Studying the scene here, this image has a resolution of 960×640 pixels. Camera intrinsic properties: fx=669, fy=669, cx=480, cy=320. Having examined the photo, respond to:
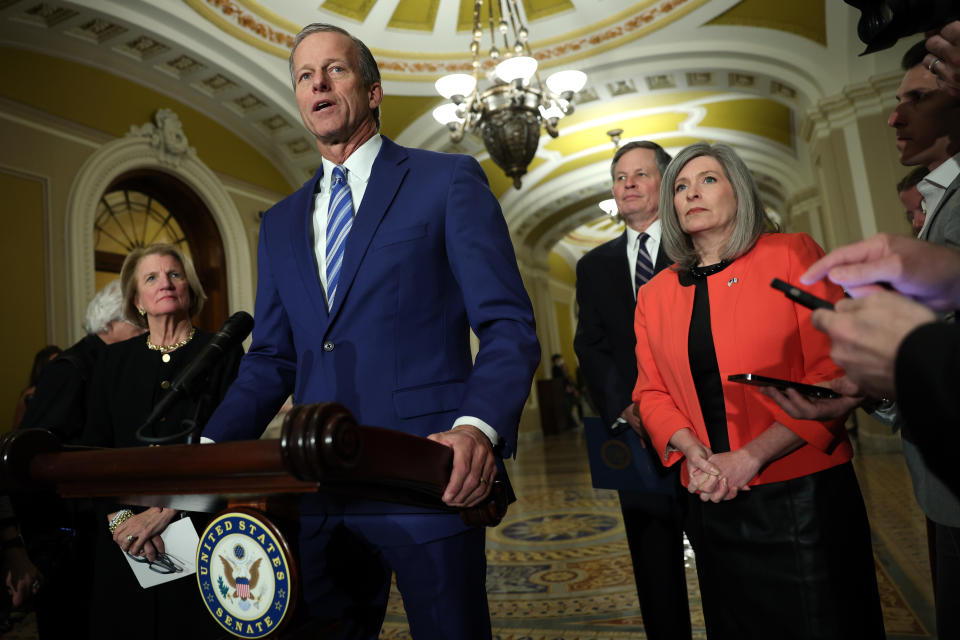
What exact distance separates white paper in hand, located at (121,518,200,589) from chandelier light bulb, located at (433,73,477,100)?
544 cm

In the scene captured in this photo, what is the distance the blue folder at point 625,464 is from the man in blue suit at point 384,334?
907 millimetres

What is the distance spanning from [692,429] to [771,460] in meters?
0.21

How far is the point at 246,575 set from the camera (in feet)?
2.75

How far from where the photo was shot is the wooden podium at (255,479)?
650 mm

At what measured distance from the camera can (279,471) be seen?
2.21ft

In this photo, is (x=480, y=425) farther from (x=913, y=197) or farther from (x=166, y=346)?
(x=913, y=197)

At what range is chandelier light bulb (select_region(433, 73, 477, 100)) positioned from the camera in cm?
593

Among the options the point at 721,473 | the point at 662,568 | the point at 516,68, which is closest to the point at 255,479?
the point at 721,473

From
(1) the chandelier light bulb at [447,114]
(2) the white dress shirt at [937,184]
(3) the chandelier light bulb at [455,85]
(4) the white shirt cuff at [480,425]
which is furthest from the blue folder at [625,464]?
(1) the chandelier light bulb at [447,114]

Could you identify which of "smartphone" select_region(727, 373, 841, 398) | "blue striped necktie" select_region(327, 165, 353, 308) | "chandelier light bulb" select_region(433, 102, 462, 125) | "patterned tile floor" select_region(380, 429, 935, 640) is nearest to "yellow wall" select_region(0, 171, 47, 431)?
"chandelier light bulb" select_region(433, 102, 462, 125)

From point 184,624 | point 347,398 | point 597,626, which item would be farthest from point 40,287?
point 347,398

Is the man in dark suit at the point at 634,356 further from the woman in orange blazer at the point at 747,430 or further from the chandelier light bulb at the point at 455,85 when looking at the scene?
the chandelier light bulb at the point at 455,85

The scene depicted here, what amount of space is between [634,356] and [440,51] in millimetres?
6768

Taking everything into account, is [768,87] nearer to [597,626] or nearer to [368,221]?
[597,626]
